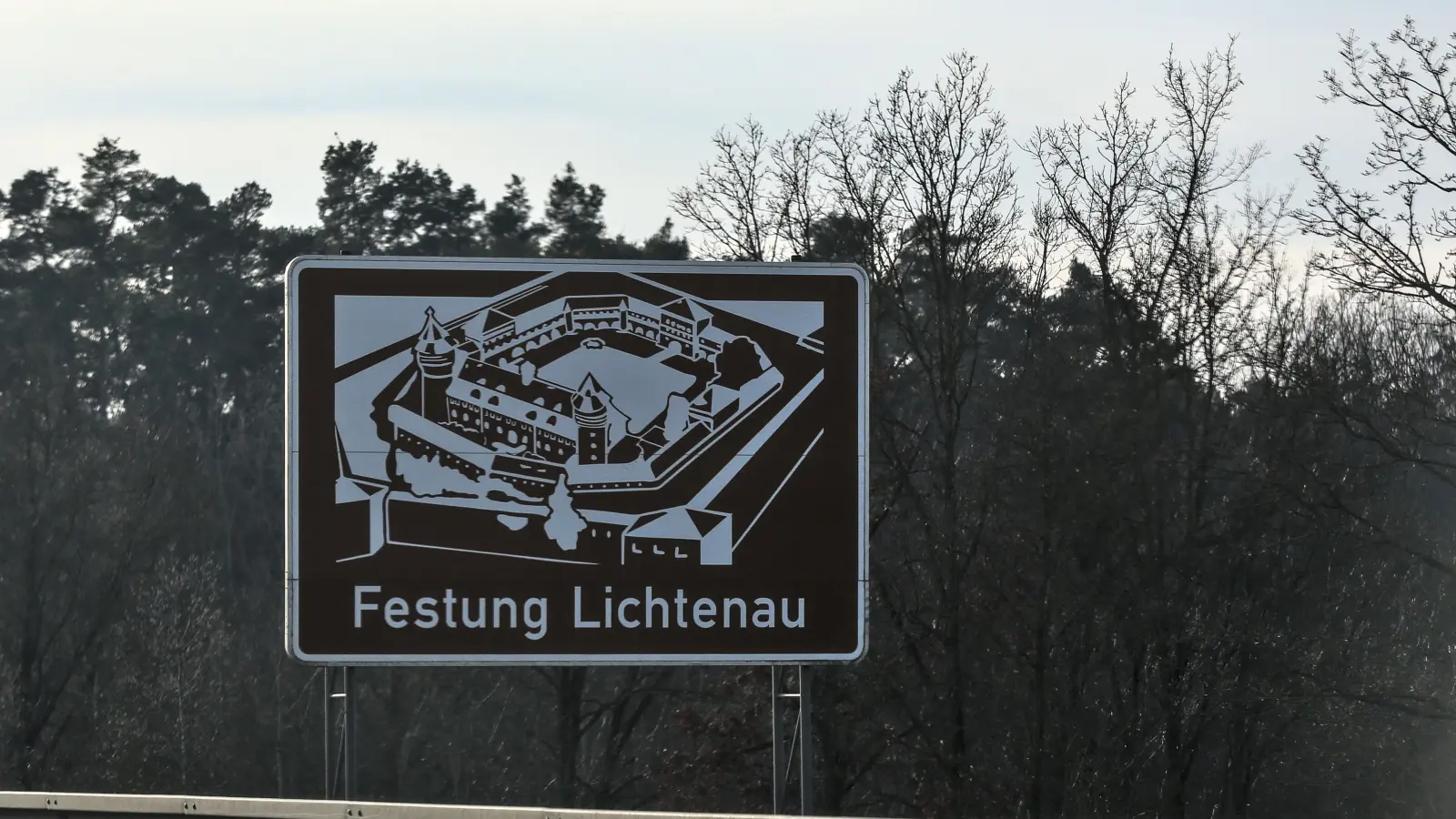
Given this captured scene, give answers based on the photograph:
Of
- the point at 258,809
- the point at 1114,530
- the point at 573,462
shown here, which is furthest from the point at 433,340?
the point at 1114,530

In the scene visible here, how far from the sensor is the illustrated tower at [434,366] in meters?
8.13

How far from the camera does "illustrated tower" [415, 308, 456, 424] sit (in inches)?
320

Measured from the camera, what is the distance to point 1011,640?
74.3 ft

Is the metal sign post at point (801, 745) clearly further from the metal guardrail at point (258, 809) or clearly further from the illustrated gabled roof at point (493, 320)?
the illustrated gabled roof at point (493, 320)

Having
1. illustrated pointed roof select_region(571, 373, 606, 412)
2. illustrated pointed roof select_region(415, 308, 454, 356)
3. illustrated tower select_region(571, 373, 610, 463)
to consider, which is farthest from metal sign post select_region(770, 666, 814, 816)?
illustrated pointed roof select_region(415, 308, 454, 356)

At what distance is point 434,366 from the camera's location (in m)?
8.15

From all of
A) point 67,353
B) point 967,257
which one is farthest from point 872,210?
point 67,353

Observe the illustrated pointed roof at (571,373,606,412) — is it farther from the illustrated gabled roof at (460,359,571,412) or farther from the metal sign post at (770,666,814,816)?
the metal sign post at (770,666,814,816)

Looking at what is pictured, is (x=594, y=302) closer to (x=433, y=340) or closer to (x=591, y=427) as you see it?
(x=591, y=427)

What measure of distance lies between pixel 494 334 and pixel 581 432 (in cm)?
66

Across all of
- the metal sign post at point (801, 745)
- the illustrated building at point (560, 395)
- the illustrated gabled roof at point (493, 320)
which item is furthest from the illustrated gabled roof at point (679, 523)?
the illustrated gabled roof at point (493, 320)

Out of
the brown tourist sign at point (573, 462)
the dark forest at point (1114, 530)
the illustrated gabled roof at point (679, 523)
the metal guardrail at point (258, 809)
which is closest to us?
the metal guardrail at point (258, 809)

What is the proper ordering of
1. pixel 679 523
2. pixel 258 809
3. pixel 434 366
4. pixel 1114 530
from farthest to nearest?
pixel 1114 530
pixel 679 523
pixel 434 366
pixel 258 809

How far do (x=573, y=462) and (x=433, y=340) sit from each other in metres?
0.93
